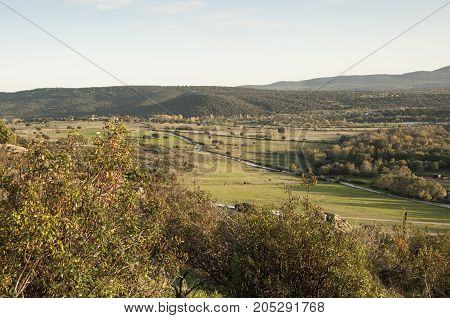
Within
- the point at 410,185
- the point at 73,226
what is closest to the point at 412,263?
the point at 73,226

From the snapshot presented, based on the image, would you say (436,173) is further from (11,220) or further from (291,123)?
(11,220)

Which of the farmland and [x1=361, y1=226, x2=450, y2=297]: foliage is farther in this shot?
the farmland

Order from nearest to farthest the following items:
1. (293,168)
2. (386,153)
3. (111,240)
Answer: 1. (111,240)
2. (293,168)
3. (386,153)

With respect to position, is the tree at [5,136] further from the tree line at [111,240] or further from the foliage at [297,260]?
the foliage at [297,260]

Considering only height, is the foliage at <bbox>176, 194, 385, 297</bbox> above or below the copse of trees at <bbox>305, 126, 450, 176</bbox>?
above

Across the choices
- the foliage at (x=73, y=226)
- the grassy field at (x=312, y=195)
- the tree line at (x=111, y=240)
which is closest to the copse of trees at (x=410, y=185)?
the grassy field at (x=312, y=195)

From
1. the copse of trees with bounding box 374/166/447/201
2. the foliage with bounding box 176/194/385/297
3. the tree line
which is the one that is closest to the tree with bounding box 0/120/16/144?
the tree line

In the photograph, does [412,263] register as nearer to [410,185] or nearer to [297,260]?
[297,260]

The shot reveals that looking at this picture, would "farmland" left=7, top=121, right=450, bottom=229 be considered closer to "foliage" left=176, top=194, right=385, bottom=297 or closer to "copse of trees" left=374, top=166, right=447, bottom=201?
"foliage" left=176, top=194, right=385, bottom=297

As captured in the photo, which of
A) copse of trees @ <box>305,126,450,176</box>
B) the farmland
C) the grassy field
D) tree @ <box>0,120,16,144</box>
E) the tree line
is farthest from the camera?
copse of trees @ <box>305,126,450,176</box>
